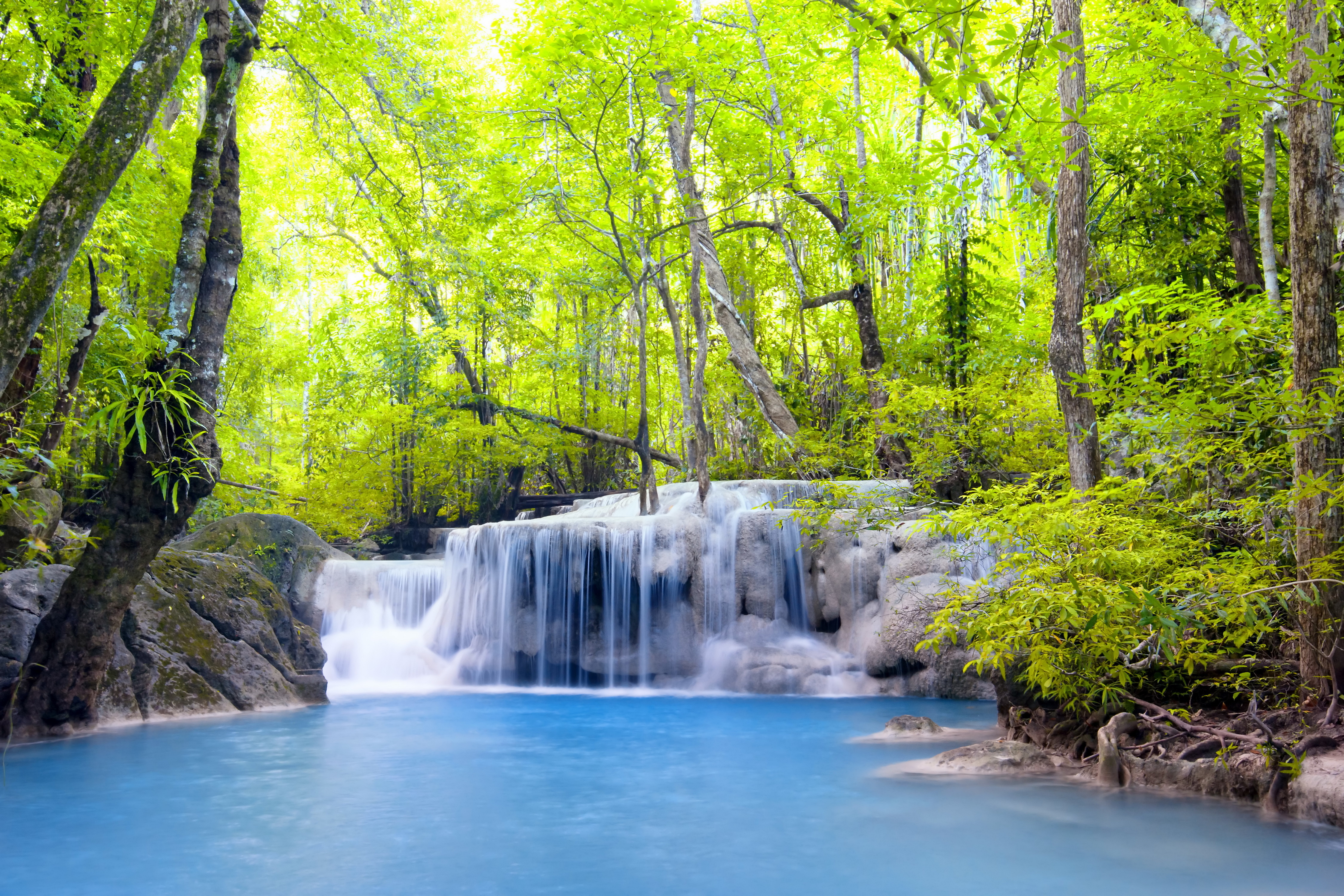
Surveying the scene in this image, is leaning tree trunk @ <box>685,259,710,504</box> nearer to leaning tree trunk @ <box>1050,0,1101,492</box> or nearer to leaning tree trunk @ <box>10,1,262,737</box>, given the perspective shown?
leaning tree trunk @ <box>1050,0,1101,492</box>

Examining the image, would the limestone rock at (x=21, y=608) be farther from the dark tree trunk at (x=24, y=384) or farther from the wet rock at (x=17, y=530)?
the dark tree trunk at (x=24, y=384)

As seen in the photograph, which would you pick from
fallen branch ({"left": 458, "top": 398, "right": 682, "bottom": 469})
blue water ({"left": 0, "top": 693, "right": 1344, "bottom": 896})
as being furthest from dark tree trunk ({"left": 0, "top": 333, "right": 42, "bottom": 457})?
fallen branch ({"left": 458, "top": 398, "right": 682, "bottom": 469})

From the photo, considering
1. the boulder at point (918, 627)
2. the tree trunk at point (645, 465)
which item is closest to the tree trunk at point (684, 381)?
the tree trunk at point (645, 465)

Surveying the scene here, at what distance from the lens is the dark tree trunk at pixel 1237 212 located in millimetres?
6812

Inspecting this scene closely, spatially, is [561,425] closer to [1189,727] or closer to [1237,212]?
[1237,212]

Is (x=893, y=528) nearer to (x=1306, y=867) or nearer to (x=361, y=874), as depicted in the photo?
(x=1306, y=867)

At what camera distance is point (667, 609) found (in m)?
10.9

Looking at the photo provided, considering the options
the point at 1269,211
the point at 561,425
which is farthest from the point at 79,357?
the point at 561,425

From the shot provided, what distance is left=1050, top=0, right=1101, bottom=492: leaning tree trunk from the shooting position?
5.74m

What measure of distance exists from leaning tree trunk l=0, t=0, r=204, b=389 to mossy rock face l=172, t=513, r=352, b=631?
27.6ft

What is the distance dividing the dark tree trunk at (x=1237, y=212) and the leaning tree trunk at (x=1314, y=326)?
3063mm

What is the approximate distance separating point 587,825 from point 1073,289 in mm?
4560

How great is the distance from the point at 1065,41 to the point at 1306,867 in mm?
5002

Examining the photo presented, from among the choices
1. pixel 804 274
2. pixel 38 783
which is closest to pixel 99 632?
pixel 38 783
